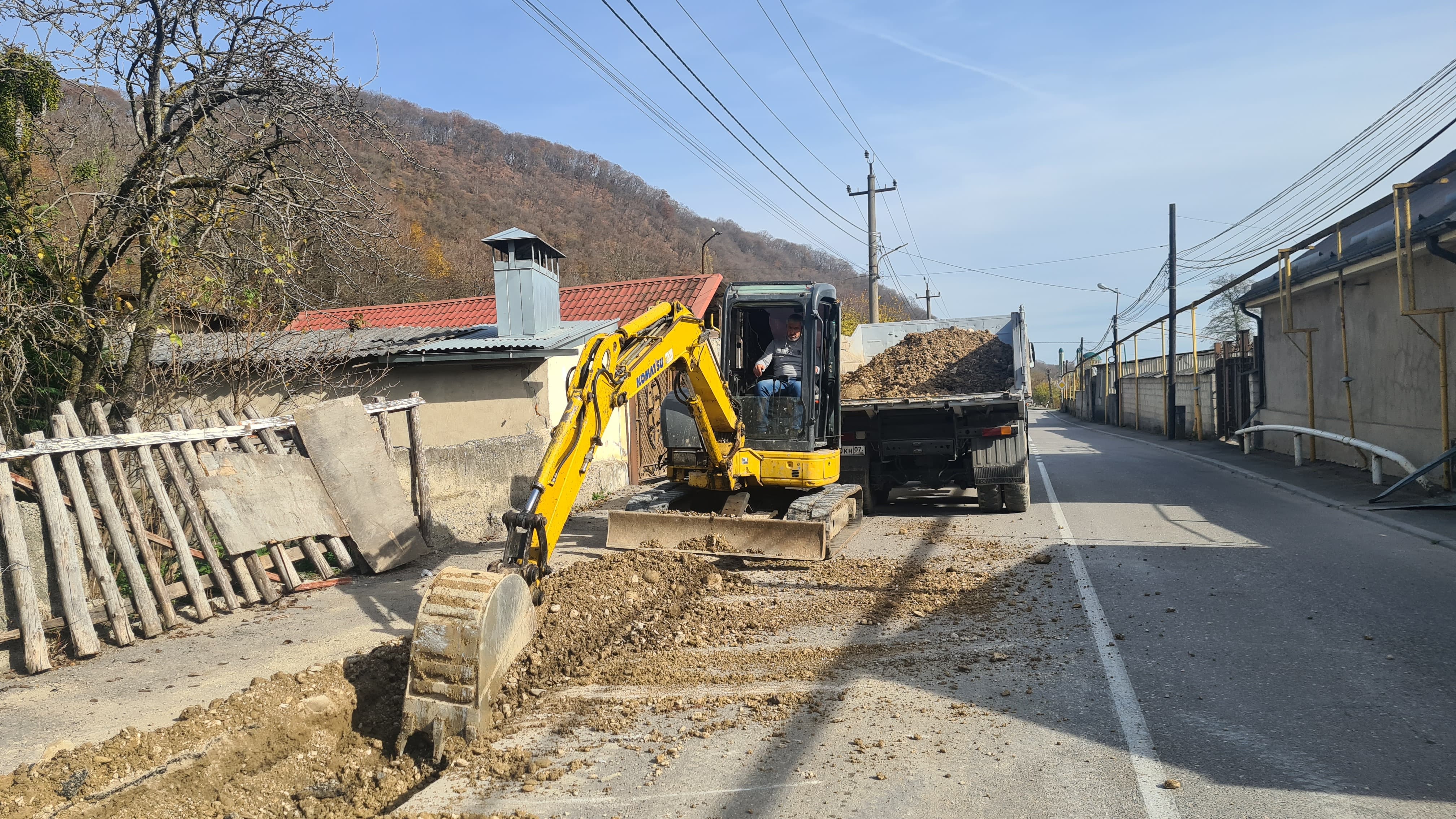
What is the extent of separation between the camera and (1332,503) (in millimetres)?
11578

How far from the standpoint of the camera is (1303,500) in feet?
A: 40.1

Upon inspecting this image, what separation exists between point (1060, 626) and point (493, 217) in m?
51.8

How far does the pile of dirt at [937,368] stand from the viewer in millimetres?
13180

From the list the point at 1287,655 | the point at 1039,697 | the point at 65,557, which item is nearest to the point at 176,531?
the point at 65,557

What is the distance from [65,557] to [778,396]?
5930 mm

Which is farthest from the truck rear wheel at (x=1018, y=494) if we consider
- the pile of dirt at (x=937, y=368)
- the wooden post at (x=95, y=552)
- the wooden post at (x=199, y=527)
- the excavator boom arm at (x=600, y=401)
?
the wooden post at (x=95, y=552)

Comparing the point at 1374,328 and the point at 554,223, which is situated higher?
the point at 554,223

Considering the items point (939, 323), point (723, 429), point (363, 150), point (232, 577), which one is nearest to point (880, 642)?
point (723, 429)

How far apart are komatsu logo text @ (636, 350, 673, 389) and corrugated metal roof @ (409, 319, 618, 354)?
4873 millimetres

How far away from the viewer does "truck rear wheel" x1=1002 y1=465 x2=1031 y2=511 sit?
11359 mm

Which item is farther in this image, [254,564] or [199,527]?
[254,564]

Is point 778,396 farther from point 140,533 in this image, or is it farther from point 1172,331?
point 1172,331

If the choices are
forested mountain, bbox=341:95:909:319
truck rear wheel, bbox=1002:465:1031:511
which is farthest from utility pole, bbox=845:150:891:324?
truck rear wheel, bbox=1002:465:1031:511

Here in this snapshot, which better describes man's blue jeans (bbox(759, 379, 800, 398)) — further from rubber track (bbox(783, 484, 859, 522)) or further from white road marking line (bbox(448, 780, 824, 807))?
white road marking line (bbox(448, 780, 824, 807))
